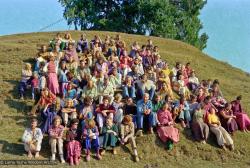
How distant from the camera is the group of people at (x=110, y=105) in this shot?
18656mm

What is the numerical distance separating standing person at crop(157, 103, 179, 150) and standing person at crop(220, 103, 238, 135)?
2.31m

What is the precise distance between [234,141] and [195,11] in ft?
130

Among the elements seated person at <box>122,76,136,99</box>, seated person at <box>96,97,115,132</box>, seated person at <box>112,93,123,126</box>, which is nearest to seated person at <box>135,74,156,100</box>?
seated person at <box>122,76,136,99</box>

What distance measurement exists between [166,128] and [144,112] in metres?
0.99

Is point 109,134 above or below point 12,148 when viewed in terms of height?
above

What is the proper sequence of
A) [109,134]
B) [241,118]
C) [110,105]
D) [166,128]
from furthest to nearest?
[241,118]
[166,128]
[110,105]
[109,134]

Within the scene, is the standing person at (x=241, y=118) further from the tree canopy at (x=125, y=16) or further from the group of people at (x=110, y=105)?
the tree canopy at (x=125, y=16)

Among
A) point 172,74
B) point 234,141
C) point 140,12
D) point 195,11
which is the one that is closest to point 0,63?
point 172,74

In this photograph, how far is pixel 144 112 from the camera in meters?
20.0

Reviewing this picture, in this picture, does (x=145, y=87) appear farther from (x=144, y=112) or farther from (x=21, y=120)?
(x=21, y=120)

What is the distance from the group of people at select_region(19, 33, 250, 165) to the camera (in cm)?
1866

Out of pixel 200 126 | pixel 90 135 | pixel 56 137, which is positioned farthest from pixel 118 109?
pixel 200 126

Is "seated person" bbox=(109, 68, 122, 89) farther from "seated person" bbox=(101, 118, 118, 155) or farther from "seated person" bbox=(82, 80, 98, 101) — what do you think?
"seated person" bbox=(101, 118, 118, 155)

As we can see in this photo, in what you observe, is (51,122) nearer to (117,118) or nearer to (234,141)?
(117,118)
